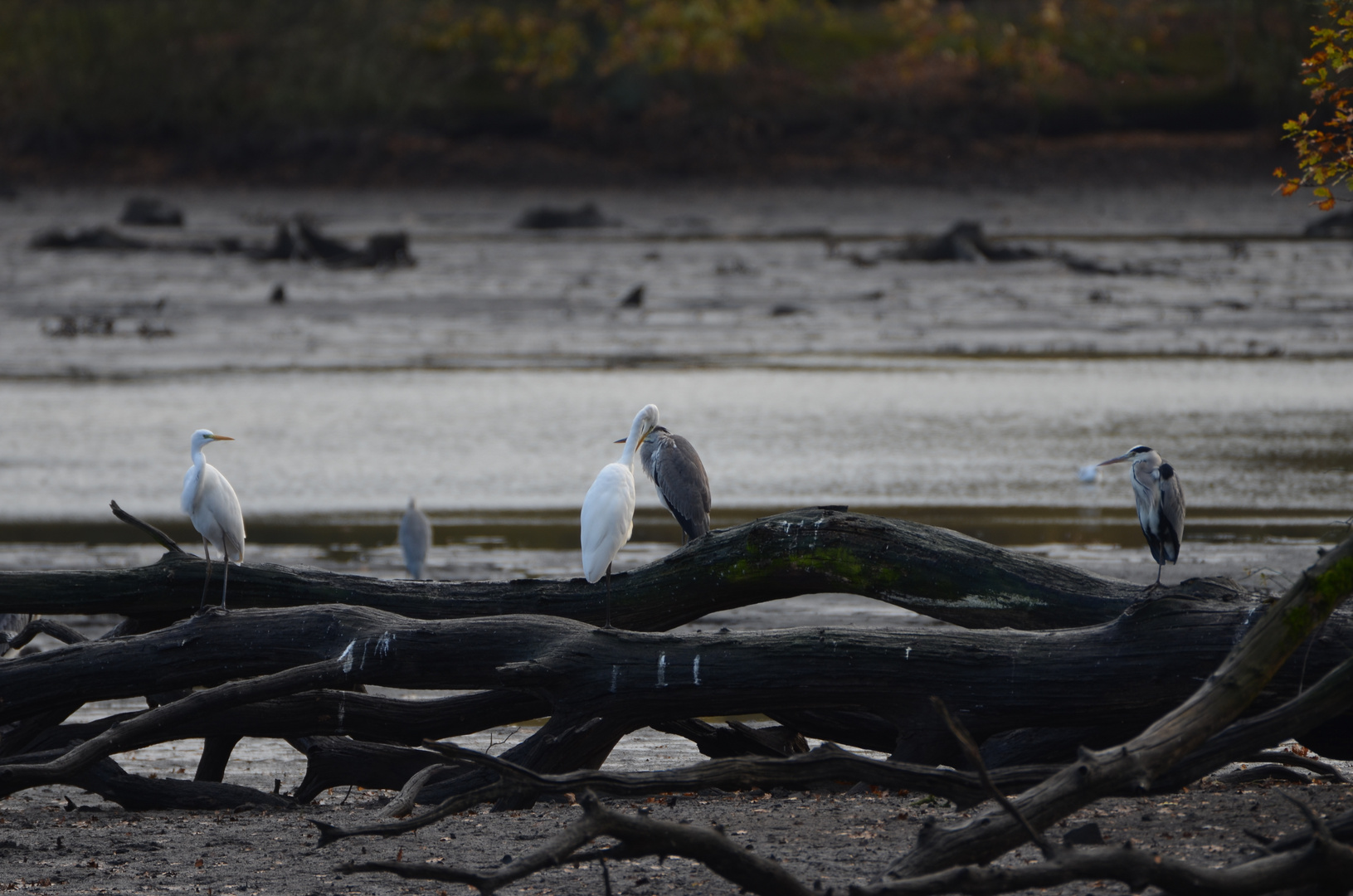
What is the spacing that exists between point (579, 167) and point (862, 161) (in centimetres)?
707

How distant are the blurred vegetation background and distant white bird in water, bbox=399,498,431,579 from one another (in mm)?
31936

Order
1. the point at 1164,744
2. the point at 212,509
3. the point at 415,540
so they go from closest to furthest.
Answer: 1. the point at 1164,744
2. the point at 212,509
3. the point at 415,540

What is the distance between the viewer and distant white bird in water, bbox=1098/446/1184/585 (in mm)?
6469

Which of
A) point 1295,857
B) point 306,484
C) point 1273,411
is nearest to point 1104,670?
point 1295,857

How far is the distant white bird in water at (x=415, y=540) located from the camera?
370 inches

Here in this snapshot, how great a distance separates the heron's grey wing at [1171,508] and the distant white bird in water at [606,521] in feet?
6.87

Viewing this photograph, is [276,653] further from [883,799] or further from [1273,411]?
[1273,411]

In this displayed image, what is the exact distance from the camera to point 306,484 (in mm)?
12383

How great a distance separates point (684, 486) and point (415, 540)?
234 cm

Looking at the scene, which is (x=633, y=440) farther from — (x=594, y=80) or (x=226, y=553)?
(x=594, y=80)

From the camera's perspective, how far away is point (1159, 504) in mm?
6492

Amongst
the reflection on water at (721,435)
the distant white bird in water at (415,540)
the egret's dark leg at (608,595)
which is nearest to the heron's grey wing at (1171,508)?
the egret's dark leg at (608,595)

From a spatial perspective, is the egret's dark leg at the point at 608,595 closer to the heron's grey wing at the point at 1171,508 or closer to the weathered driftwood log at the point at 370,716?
the weathered driftwood log at the point at 370,716

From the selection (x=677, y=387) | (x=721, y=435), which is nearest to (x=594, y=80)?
(x=677, y=387)
